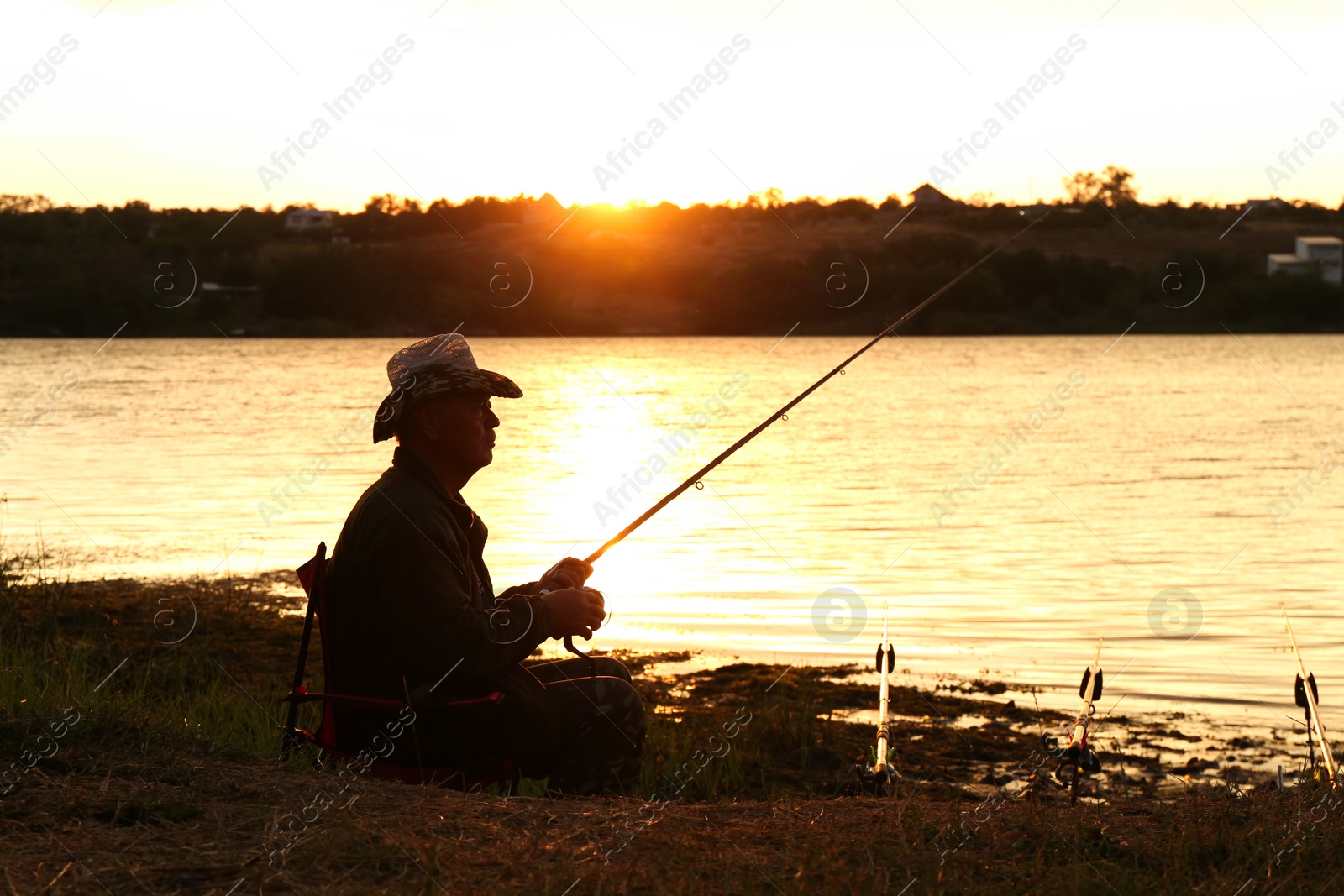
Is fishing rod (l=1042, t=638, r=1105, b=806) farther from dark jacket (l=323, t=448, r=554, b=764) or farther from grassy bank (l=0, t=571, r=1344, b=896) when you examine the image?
dark jacket (l=323, t=448, r=554, b=764)

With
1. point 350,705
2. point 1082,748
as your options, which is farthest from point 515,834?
point 1082,748

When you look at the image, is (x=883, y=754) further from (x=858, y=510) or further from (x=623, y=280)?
(x=623, y=280)

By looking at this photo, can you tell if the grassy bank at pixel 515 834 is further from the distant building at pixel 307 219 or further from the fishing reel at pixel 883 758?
the distant building at pixel 307 219

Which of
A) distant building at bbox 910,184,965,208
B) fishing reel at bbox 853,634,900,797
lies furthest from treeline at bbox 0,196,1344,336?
fishing reel at bbox 853,634,900,797

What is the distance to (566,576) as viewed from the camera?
177 inches

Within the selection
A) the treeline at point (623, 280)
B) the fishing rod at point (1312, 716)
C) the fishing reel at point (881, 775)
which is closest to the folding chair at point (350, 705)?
the fishing reel at point (881, 775)

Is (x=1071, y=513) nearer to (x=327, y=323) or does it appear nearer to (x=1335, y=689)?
(x=1335, y=689)

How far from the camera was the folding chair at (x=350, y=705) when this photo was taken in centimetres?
414

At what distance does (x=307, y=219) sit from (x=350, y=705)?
299ft

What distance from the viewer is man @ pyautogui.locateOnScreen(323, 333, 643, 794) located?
4031 millimetres

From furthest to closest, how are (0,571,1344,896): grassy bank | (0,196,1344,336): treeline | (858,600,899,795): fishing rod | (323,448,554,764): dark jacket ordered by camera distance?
(0,196,1344,336): treeline < (858,600,899,795): fishing rod < (323,448,554,764): dark jacket < (0,571,1344,896): grassy bank

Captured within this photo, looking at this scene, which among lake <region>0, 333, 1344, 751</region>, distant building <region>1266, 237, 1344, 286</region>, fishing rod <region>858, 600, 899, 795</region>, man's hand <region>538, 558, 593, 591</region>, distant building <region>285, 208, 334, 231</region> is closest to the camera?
man's hand <region>538, 558, 593, 591</region>

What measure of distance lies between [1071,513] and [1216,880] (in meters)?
14.6

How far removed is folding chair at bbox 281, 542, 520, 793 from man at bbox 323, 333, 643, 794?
0.03m
